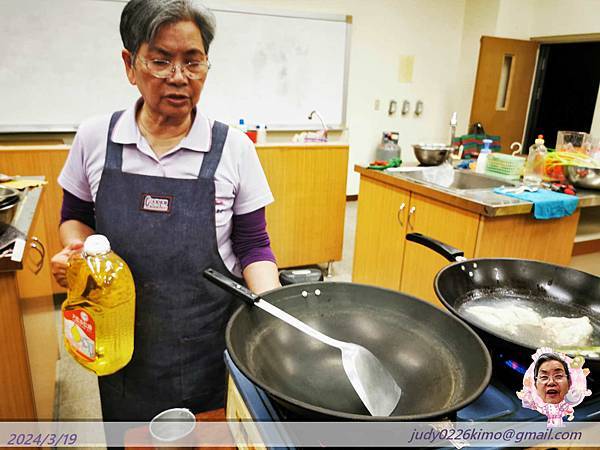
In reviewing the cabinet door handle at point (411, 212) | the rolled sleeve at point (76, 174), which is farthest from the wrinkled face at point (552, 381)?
the cabinet door handle at point (411, 212)

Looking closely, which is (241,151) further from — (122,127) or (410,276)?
(410,276)

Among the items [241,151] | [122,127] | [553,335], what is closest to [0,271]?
[122,127]

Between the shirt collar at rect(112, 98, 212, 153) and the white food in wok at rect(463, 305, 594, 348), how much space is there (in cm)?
68

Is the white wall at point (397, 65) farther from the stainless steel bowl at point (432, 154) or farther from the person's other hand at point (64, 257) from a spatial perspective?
the person's other hand at point (64, 257)

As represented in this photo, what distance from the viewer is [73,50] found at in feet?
12.5

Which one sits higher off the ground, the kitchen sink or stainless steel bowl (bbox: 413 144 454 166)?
stainless steel bowl (bbox: 413 144 454 166)

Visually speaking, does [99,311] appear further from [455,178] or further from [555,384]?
[455,178]

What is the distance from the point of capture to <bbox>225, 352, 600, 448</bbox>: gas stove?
2.14 feet

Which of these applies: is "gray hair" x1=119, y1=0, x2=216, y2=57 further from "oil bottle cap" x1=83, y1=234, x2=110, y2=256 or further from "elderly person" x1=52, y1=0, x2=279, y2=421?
"oil bottle cap" x1=83, y1=234, x2=110, y2=256

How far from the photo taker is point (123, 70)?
3967 millimetres

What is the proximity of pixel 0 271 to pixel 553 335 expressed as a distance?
4.22 feet

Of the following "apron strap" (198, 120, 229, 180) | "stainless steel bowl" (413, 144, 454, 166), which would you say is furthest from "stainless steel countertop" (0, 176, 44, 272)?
"stainless steel bowl" (413, 144, 454, 166)

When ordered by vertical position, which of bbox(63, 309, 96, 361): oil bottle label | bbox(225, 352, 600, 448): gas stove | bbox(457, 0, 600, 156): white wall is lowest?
bbox(63, 309, 96, 361): oil bottle label

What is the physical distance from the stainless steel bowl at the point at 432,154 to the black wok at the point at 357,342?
80.5 inches
